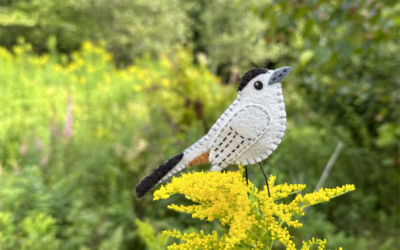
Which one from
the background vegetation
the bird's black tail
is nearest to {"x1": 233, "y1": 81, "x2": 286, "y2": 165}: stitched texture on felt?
the bird's black tail

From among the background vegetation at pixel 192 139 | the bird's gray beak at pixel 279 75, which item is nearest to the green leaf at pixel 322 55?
the background vegetation at pixel 192 139

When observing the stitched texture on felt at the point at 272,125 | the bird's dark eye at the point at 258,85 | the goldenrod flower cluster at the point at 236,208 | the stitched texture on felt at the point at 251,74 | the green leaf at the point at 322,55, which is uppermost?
the green leaf at the point at 322,55

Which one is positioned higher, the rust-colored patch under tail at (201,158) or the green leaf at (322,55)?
the green leaf at (322,55)

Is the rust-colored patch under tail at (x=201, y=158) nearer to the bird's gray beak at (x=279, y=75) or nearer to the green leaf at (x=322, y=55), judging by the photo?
the bird's gray beak at (x=279, y=75)

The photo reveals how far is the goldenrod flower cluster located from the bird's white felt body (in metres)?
0.07

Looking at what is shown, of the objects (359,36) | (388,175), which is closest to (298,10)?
(359,36)

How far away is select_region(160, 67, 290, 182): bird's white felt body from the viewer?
1.90ft

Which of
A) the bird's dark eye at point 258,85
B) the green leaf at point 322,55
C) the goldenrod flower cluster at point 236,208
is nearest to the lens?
the goldenrod flower cluster at point 236,208

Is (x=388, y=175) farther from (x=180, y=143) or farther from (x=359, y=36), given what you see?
(x=180, y=143)

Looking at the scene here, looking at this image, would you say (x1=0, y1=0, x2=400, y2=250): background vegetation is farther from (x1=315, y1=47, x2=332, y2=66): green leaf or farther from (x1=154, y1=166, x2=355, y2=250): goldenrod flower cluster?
(x1=154, y1=166, x2=355, y2=250): goldenrod flower cluster

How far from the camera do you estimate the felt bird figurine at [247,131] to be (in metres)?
0.58

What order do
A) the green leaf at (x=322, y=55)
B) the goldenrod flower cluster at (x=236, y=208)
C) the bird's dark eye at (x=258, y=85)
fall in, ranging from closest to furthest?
the goldenrod flower cluster at (x=236, y=208), the bird's dark eye at (x=258, y=85), the green leaf at (x=322, y=55)

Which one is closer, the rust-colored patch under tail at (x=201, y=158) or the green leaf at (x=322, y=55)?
the rust-colored patch under tail at (x=201, y=158)

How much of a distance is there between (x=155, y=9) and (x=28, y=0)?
5.22 meters
